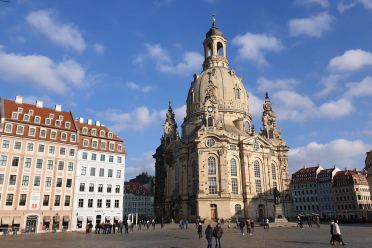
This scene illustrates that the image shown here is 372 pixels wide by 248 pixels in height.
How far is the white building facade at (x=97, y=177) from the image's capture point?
60.6 meters

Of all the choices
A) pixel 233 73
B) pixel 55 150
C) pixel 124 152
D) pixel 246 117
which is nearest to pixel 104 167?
pixel 124 152

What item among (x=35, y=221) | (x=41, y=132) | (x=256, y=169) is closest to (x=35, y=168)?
(x=41, y=132)

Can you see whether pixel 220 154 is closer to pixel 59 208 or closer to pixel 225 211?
pixel 225 211

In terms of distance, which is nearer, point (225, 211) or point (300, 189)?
point (225, 211)

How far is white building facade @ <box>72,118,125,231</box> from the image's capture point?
60.6m

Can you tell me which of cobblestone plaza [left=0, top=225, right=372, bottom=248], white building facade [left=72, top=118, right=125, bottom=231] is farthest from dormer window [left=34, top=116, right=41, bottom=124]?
cobblestone plaza [left=0, top=225, right=372, bottom=248]

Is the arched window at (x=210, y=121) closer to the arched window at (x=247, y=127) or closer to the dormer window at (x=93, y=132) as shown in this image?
the arched window at (x=247, y=127)

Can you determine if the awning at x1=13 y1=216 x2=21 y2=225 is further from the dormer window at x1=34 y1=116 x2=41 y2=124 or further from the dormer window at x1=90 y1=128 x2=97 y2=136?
the dormer window at x1=90 y1=128 x2=97 y2=136

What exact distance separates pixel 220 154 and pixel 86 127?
31.3 m

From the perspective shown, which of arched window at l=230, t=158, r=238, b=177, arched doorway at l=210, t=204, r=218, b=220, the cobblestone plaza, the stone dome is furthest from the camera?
the stone dome

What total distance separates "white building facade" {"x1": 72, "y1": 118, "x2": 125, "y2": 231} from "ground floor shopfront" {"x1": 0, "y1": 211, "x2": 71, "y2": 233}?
205 cm

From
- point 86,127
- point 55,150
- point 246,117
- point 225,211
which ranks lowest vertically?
point 225,211

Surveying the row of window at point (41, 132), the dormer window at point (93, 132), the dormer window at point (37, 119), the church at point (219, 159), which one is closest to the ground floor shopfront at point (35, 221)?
the row of window at point (41, 132)

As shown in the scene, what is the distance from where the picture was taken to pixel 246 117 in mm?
96750
